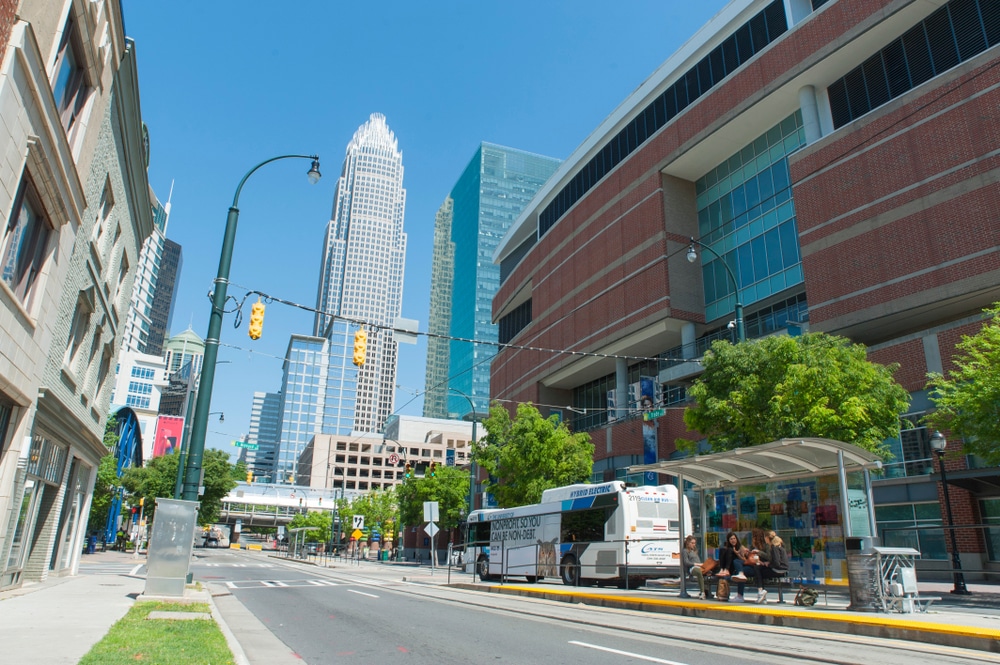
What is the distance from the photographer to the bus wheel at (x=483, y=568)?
27.3 m

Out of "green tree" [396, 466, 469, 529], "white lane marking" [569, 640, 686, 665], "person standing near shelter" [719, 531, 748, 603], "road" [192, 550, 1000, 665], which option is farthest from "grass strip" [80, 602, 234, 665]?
"green tree" [396, 466, 469, 529]

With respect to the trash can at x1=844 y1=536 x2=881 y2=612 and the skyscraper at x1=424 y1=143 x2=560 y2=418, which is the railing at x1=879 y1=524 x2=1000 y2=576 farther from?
the skyscraper at x1=424 y1=143 x2=560 y2=418

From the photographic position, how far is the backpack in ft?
41.1

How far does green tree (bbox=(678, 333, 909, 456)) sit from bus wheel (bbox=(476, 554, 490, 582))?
1068 centimetres

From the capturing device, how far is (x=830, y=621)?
33.8ft

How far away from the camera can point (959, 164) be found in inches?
1020

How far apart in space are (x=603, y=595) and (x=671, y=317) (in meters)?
24.9

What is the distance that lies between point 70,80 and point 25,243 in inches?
147

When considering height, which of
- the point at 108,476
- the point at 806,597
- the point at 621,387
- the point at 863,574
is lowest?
the point at 806,597

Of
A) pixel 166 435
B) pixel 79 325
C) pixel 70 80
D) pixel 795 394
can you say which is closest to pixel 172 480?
pixel 166 435

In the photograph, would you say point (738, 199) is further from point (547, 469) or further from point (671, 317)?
point (547, 469)

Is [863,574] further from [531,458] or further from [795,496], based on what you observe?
[531,458]

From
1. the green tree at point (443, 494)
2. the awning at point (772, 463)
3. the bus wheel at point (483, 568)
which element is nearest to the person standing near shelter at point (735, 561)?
the awning at point (772, 463)

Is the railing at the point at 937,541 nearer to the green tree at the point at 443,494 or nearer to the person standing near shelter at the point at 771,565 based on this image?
the person standing near shelter at the point at 771,565
